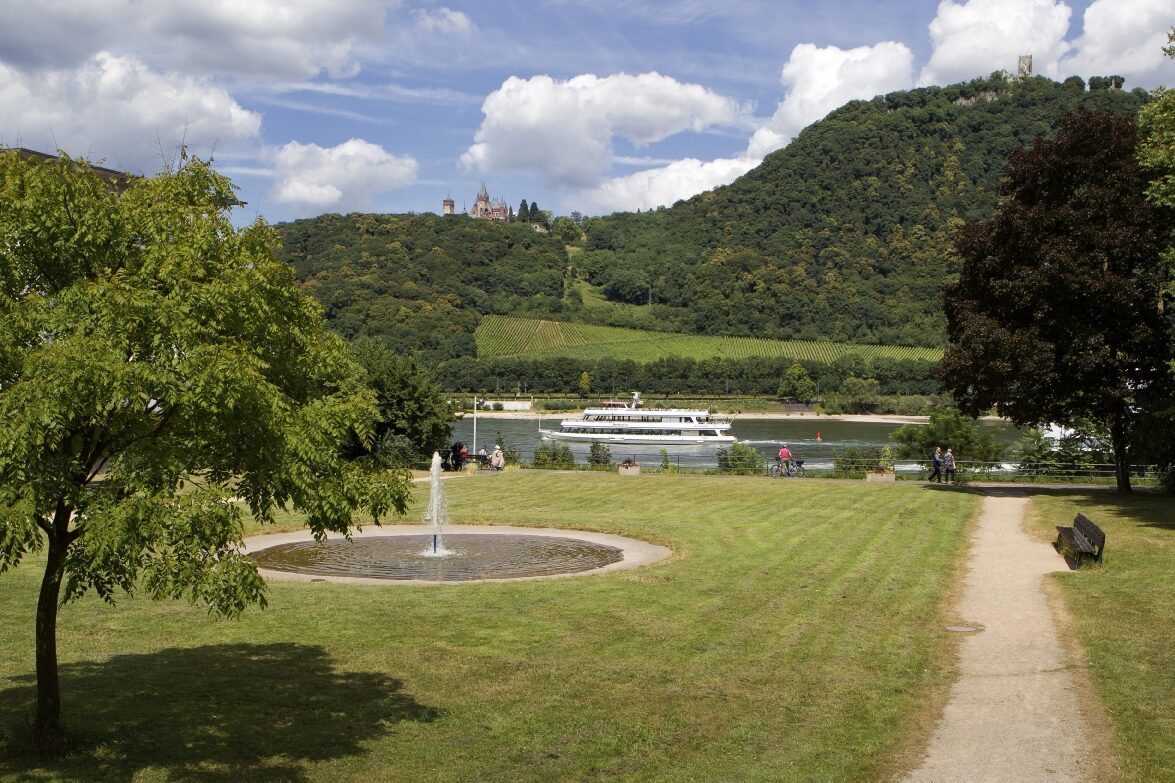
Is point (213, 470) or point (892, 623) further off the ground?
point (213, 470)

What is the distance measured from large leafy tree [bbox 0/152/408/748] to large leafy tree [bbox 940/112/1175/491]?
2499 cm

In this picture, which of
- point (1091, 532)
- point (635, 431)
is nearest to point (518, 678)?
point (1091, 532)

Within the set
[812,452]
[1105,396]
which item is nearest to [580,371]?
[812,452]

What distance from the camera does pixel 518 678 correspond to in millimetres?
11930

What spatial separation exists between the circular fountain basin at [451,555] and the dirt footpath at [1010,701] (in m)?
6.87

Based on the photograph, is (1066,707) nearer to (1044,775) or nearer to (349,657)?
(1044,775)

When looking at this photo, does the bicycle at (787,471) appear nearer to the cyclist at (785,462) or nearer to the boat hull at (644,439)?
the cyclist at (785,462)

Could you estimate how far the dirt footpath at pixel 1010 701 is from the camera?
9.24m

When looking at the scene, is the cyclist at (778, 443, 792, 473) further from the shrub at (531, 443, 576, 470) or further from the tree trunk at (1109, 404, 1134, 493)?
the tree trunk at (1109, 404, 1134, 493)

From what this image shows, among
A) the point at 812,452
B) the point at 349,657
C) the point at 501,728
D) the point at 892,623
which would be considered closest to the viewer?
the point at 501,728

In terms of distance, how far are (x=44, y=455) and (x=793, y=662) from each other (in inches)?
347

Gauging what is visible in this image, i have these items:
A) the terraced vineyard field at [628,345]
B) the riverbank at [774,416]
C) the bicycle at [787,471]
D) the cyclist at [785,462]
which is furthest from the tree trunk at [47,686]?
the terraced vineyard field at [628,345]

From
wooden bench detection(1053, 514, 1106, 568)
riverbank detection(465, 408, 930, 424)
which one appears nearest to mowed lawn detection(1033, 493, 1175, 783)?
wooden bench detection(1053, 514, 1106, 568)

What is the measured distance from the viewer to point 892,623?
15141 millimetres
